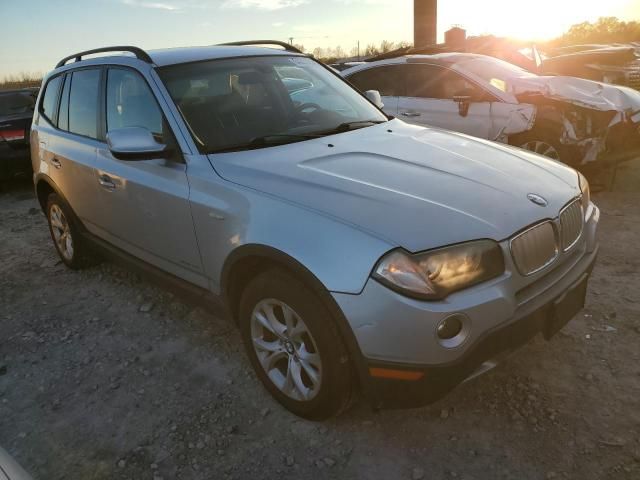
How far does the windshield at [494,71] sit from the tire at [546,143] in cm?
59

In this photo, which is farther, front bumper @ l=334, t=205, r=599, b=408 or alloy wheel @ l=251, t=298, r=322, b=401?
alloy wheel @ l=251, t=298, r=322, b=401

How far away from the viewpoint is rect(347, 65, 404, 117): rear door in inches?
264

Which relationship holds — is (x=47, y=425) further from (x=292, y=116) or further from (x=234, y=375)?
(x=292, y=116)

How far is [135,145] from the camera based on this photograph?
277cm

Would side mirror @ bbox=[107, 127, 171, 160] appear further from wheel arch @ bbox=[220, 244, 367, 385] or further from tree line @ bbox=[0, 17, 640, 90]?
tree line @ bbox=[0, 17, 640, 90]

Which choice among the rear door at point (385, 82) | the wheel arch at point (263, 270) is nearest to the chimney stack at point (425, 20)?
the rear door at point (385, 82)

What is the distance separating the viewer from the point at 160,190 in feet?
9.77

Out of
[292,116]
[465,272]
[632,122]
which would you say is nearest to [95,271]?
[292,116]

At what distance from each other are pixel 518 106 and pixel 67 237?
184 inches

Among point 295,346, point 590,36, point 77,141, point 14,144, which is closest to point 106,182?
point 77,141

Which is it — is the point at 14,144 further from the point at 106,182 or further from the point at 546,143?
the point at 546,143

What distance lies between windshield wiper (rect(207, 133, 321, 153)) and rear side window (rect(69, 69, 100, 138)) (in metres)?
1.39

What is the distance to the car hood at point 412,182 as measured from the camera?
2.12 m

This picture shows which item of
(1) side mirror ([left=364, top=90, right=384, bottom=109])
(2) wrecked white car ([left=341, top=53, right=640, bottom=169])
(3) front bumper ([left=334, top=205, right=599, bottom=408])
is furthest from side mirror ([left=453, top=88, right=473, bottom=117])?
(3) front bumper ([left=334, top=205, right=599, bottom=408])
